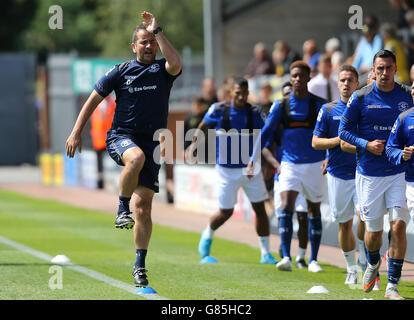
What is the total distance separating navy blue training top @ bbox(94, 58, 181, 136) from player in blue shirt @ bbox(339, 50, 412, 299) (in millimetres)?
1691

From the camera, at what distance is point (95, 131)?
77.2 feet

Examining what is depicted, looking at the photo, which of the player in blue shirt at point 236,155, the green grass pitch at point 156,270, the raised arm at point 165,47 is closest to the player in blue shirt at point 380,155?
the green grass pitch at point 156,270

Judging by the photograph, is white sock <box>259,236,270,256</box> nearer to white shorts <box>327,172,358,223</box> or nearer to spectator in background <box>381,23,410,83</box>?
white shorts <box>327,172,358,223</box>

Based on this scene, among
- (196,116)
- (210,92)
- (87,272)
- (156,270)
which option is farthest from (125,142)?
(196,116)

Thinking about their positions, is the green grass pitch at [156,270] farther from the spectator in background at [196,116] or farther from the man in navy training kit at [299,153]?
the spectator in background at [196,116]

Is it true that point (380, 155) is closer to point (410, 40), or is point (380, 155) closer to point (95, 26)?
point (410, 40)

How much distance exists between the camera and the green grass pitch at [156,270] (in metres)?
9.12

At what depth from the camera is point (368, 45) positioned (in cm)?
1588

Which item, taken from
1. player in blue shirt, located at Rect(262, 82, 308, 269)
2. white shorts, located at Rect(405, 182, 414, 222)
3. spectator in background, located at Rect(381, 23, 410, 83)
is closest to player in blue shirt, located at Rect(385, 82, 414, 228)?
white shorts, located at Rect(405, 182, 414, 222)

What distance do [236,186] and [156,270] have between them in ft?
5.11

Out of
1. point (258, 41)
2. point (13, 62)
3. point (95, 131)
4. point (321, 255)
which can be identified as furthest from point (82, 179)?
point (321, 255)

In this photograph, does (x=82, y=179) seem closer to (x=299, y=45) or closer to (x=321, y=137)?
(x=299, y=45)

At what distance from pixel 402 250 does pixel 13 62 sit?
2738 cm

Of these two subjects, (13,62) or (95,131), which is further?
(13,62)
